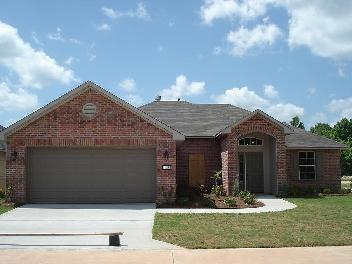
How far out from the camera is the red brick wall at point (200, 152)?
2344 centimetres

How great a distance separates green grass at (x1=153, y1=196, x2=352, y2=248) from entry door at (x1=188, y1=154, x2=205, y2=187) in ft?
24.9

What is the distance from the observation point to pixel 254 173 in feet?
78.6

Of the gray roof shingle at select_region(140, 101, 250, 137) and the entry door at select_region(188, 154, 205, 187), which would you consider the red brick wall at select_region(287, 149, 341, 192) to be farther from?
the entry door at select_region(188, 154, 205, 187)

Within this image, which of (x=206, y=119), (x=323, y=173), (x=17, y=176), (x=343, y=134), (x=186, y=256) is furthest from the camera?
(x=343, y=134)

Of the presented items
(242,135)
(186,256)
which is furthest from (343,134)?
(186,256)

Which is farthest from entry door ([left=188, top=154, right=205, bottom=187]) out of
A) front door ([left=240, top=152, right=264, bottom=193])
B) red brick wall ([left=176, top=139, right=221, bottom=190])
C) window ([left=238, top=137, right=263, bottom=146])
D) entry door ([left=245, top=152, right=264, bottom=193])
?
entry door ([left=245, top=152, right=264, bottom=193])

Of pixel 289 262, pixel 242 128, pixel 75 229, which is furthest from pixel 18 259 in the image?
pixel 242 128

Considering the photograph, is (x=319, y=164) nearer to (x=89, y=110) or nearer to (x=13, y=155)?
(x=89, y=110)

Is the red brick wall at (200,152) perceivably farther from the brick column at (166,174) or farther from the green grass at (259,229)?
the green grass at (259,229)

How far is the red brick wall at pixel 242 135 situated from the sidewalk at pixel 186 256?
11.1 meters

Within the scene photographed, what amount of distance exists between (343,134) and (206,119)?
58.9 metres

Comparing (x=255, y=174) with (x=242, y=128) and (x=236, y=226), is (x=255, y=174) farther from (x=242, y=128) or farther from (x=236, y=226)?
(x=236, y=226)

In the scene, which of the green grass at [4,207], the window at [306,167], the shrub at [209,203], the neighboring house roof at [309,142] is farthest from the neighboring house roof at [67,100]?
the window at [306,167]

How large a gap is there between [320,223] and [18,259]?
27.3ft
